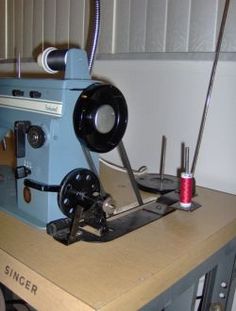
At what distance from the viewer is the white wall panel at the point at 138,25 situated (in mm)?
1180

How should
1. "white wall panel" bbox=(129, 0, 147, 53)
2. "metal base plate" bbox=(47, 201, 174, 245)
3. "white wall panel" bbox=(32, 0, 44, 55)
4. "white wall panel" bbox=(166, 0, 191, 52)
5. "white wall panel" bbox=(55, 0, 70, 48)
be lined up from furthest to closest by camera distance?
"white wall panel" bbox=(32, 0, 44, 55)
"white wall panel" bbox=(55, 0, 70, 48)
"white wall panel" bbox=(129, 0, 147, 53)
"white wall panel" bbox=(166, 0, 191, 52)
"metal base plate" bbox=(47, 201, 174, 245)

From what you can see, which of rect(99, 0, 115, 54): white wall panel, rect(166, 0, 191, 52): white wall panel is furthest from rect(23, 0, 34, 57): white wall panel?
rect(166, 0, 191, 52): white wall panel

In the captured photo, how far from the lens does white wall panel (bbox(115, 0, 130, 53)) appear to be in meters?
1.23

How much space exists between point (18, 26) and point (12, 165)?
0.94m

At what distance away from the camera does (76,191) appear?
68 cm

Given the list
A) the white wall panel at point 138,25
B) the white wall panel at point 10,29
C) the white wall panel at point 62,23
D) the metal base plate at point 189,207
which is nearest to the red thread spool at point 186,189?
the metal base plate at point 189,207

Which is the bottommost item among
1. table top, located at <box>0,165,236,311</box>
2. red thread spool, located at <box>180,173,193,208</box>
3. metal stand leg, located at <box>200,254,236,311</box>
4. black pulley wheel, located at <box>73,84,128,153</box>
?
metal stand leg, located at <box>200,254,236,311</box>

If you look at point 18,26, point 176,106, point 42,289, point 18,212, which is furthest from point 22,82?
point 18,26

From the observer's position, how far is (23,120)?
0.73m

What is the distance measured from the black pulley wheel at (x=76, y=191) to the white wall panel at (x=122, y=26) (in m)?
0.72

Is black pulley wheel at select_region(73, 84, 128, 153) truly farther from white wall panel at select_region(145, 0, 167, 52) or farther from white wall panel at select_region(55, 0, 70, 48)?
white wall panel at select_region(55, 0, 70, 48)

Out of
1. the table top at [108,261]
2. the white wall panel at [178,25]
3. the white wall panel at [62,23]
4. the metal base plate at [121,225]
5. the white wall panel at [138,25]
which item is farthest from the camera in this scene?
the white wall panel at [62,23]

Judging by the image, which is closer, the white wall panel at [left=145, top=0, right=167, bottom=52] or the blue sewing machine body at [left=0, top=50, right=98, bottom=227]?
the blue sewing machine body at [left=0, top=50, right=98, bottom=227]

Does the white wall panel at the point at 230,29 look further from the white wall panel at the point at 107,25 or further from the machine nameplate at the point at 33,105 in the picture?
the machine nameplate at the point at 33,105
